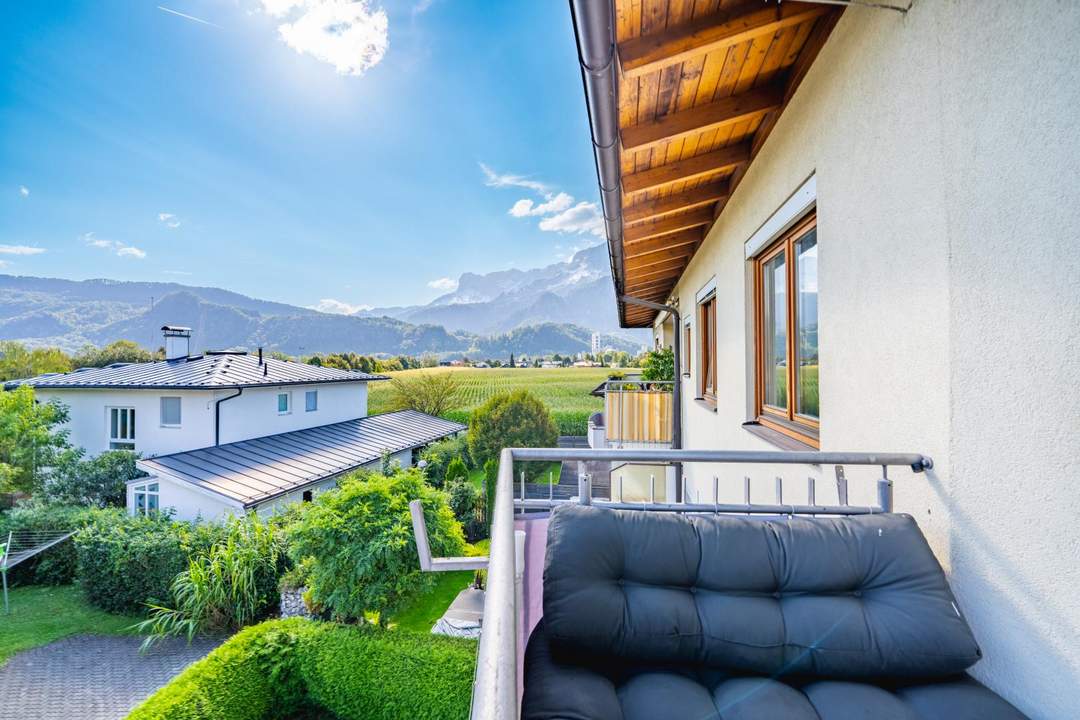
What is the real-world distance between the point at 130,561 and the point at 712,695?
9.61m

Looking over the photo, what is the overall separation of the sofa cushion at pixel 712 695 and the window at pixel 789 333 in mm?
1358

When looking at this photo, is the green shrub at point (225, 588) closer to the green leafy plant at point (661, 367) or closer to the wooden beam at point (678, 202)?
the green leafy plant at point (661, 367)

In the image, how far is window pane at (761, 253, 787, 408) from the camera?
9.25 feet

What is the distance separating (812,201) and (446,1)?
17.1 metres

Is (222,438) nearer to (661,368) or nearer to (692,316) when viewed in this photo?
(661,368)

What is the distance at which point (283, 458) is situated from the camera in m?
11.5

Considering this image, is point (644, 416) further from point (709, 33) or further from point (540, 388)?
point (540, 388)

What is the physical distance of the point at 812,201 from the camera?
6.98ft

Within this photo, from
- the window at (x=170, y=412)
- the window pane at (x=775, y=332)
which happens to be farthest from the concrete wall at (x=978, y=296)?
the window at (x=170, y=412)

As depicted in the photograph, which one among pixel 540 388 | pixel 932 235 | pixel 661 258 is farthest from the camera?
pixel 540 388

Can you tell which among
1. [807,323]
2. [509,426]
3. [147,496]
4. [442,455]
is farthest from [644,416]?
[147,496]

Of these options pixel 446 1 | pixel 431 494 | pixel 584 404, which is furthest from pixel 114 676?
pixel 446 1

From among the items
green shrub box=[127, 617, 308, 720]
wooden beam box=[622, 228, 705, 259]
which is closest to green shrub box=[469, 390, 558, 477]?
green shrub box=[127, 617, 308, 720]

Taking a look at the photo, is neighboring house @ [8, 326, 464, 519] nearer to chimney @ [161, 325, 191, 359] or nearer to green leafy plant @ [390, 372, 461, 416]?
chimney @ [161, 325, 191, 359]
